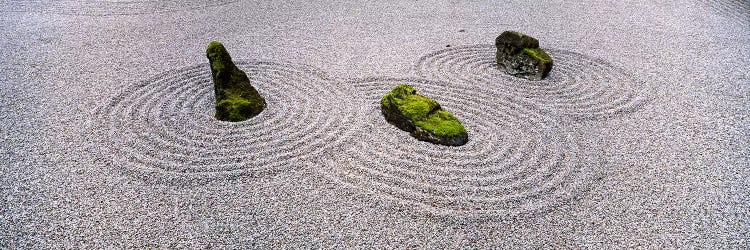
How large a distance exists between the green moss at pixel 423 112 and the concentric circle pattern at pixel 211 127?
77cm

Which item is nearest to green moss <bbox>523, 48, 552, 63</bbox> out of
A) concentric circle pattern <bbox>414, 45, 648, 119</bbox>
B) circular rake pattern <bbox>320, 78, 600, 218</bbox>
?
concentric circle pattern <bbox>414, 45, 648, 119</bbox>

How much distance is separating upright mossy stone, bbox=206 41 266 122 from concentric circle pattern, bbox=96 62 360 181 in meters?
0.14

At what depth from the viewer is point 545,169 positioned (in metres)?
6.91

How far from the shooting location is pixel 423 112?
7.71 m

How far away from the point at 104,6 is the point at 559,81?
11328 millimetres

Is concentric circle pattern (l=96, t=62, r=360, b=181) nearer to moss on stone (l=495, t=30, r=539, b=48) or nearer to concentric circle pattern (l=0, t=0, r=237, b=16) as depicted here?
moss on stone (l=495, t=30, r=539, b=48)

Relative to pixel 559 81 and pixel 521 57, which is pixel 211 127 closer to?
pixel 521 57

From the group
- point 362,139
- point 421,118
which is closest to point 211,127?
point 362,139

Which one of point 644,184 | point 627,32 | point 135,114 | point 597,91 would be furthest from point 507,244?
point 627,32

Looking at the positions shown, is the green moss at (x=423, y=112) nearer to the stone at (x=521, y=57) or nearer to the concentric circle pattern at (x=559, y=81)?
the concentric circle pattern at (x=559, y=81)

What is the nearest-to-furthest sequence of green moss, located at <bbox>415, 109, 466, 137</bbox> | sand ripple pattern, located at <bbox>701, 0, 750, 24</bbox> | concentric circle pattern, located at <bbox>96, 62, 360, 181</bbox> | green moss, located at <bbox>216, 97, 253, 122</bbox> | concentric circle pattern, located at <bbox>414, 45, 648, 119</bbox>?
concentric circle pattern, located at <bbox>96, 62, 360, 181</bbox> < green moss, located at <bbox>415, 109, 466, 137</bbox> < green moss, located at <bbox>216, 97, 253, 122</bbox> < concentric circle pattern, located at <bbox>414, 45, 648, 119</bbox> < sand ripple pattern, located at <bbox>701, 0, 750, 24</bbox>

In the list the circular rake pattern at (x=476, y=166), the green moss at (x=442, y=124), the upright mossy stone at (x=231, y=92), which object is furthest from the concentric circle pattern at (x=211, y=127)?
the green moss at (x=442, y=124)

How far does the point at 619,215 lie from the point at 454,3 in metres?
9.29

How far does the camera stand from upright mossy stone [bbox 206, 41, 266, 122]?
314 inches
